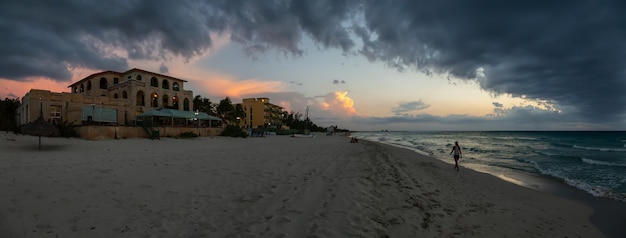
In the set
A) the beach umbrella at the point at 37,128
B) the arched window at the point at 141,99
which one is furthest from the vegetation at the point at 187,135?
the beach umbrella at the point at 37,128

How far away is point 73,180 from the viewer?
268 inches

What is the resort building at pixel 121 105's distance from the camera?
23809 millimetres

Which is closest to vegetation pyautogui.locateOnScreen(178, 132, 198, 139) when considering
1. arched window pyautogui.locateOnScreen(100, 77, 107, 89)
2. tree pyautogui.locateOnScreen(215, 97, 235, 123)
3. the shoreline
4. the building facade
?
the building facade

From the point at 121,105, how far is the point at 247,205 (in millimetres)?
31034

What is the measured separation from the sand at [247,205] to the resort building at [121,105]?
17.7 metres

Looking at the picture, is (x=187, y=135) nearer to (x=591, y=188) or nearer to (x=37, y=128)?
(x=37, y=128)

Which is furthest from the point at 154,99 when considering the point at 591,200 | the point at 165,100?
the point at 591,200

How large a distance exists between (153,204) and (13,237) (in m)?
1.98

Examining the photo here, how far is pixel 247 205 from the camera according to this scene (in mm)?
5926

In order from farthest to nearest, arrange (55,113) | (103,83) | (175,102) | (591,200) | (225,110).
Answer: (225,110) < (175,102) < (103,83) < (55,113) < (591,200)

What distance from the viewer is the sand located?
4594 millimetres

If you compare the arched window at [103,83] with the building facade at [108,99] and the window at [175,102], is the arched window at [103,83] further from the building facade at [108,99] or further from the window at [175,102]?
Result: the window at [175,102]

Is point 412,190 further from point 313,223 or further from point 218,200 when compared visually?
point 218,200

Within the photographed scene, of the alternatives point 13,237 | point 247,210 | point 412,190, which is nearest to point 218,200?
point 247,210
